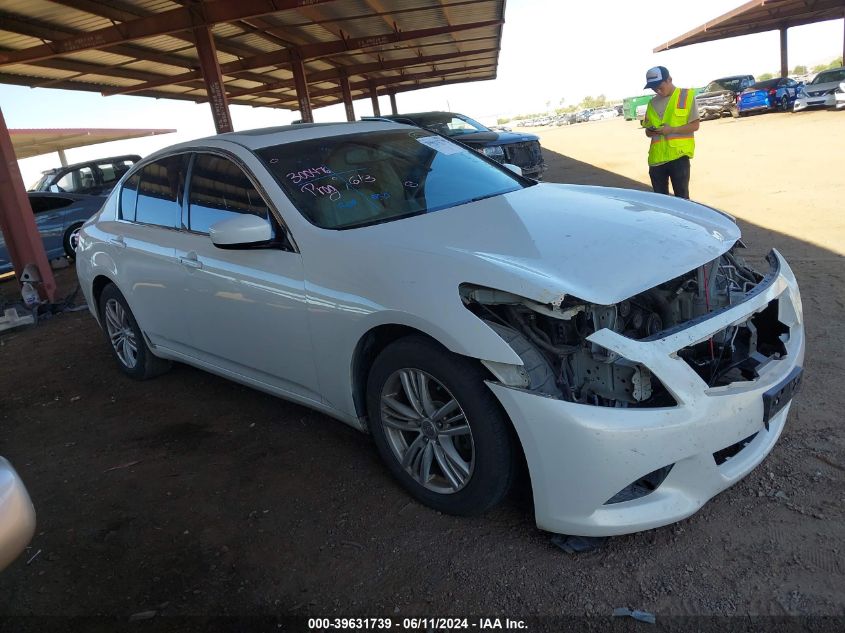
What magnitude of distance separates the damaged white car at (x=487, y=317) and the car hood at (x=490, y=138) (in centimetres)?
689

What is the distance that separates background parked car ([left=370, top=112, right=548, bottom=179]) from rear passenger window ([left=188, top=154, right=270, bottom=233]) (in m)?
6.98

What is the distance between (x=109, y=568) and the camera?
2.82 metres

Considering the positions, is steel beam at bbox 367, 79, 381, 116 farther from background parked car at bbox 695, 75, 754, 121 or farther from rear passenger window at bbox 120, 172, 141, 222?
rear passenger window at bbox 120, 172, 141, 222

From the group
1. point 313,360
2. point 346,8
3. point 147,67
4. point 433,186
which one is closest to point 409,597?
point 313,360

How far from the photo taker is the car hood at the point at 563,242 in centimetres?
239

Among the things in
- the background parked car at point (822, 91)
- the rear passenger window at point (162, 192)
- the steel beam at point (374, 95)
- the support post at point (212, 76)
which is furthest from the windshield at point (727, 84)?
the rear passenger window at point (162, 192)

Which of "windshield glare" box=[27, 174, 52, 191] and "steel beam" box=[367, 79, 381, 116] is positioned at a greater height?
"steel beam" box=[367, 79, 381, 116]

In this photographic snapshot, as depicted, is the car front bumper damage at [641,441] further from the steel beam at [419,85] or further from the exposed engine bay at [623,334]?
the steel beam at [419,85]

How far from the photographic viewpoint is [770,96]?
2517 cm

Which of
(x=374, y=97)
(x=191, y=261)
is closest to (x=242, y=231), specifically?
(x=191, y=261)

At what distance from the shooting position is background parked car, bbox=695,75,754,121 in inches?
1046

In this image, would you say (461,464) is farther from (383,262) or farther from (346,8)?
(346,8)

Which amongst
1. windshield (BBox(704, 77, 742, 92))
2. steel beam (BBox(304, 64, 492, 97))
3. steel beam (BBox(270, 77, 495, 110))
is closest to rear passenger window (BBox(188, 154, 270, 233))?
steel beam (BBox(304, 64, 492, 97))

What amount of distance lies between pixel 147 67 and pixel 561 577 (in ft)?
57.5
